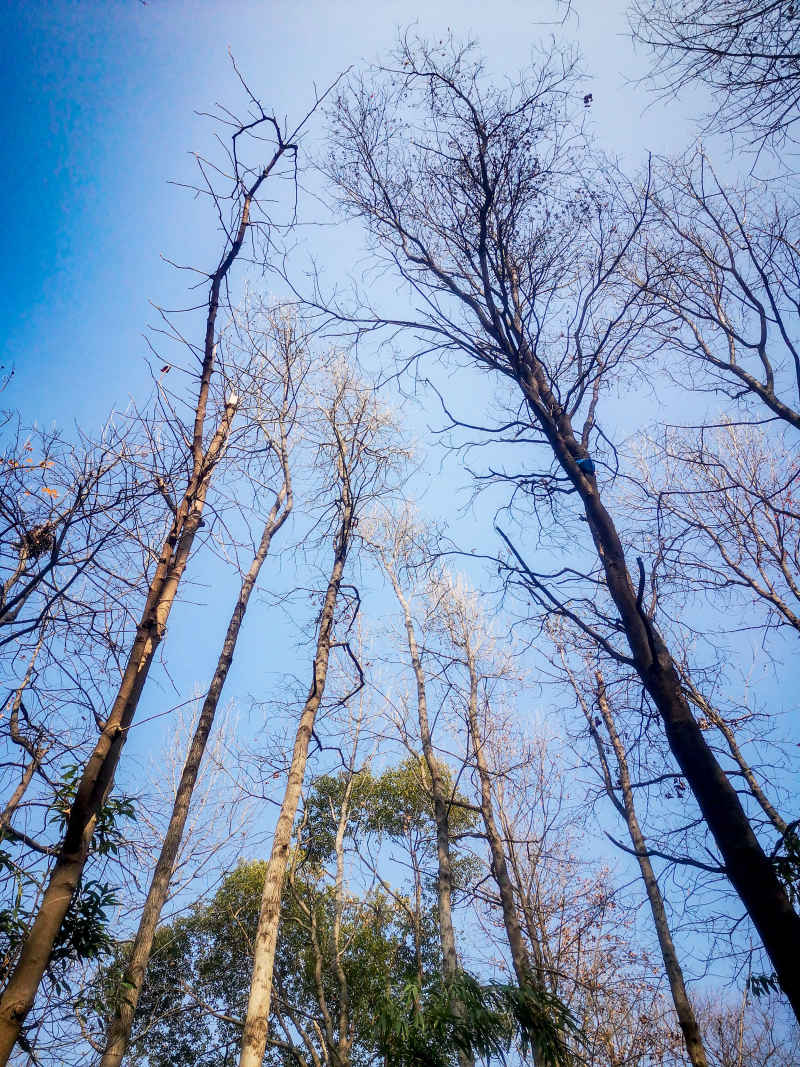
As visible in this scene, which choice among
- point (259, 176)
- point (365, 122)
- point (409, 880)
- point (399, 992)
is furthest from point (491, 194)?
point (409, 880)

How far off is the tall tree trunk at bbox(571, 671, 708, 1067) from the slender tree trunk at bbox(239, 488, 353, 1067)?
275cm

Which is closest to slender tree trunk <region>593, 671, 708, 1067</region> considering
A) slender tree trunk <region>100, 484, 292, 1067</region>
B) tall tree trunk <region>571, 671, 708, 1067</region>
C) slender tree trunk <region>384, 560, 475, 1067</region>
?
tall tree trunk <region>571, 671, 708, 1067</region>

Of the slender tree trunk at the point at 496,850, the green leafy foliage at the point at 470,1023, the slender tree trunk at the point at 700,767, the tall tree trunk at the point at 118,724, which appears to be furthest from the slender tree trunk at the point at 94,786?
the slender tree trunk at the point at 496,850

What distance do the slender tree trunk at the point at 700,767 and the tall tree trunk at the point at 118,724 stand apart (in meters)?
1.82

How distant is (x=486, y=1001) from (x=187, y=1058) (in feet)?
37.5

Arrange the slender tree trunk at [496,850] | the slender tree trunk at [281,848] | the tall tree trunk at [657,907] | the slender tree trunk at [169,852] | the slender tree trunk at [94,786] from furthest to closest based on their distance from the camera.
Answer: the slender tree trunk at [496,850] < the tall tree trunk at [657,907] < the slender tree trunk at [169,852] < the slender tree trunk at [281,848] < the slender tree trunk at [94,786]

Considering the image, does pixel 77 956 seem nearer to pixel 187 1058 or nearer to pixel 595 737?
pixel 595 737

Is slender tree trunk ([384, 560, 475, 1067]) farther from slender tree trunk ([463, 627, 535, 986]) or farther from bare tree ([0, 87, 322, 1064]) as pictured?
bare tree ([0, 87, 322, 1064])

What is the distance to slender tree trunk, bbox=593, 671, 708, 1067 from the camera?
616cm

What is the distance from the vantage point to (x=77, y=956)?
414 centimetres

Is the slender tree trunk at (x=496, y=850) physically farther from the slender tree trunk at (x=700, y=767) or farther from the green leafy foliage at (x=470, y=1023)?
the slender tree trunk at (x=700, y=767)

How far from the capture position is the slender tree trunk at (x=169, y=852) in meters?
4.68

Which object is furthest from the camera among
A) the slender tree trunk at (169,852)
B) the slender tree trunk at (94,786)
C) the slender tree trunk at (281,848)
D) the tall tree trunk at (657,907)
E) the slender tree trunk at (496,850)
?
the slender tree trunk at (496,850)

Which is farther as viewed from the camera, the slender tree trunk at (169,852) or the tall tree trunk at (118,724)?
the slender tree trunk at (169,852)
